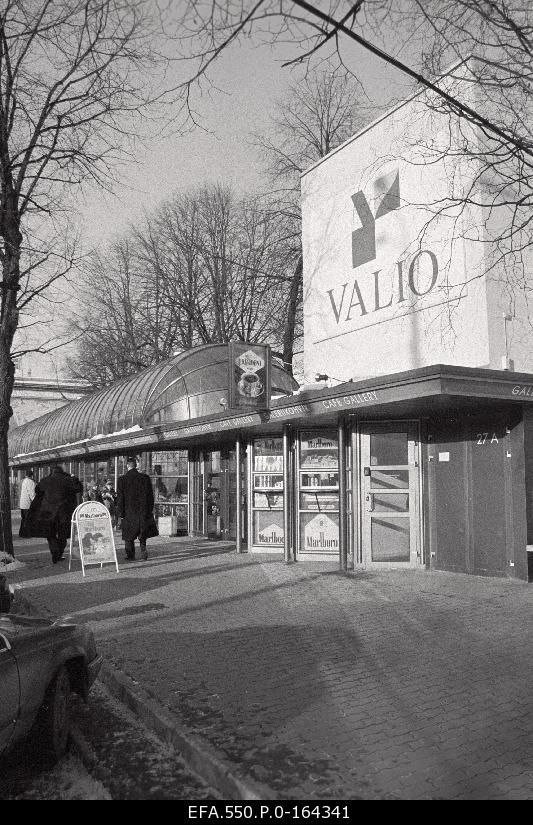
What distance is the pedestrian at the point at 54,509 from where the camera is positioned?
13.5m

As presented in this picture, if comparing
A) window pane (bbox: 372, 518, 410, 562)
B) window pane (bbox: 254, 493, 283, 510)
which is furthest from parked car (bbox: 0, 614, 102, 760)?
window pane (bbox: 254, 493, 283, 510)

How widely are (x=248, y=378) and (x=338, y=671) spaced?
686cm

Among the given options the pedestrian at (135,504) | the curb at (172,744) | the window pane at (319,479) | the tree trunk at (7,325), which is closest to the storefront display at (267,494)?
the window pane at (319,479)

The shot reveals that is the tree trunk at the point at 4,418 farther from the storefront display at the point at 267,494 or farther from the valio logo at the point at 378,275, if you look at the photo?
the valio logo at the point at 378,275

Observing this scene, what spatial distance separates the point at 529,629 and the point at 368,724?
3.09 metres

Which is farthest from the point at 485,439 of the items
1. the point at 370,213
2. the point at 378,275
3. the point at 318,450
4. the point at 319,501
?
the point at 370,213

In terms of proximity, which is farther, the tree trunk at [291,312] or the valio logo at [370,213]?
the tree trunk at [291,312]

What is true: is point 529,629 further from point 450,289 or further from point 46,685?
point 450,289

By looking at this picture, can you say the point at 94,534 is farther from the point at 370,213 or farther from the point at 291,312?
the point at 291,312

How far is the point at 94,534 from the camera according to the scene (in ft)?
40.3

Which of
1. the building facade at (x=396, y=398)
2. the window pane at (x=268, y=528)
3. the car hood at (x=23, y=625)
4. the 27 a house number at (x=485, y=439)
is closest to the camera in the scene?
the car hood at (x=23, y=625)

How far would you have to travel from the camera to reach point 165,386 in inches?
870

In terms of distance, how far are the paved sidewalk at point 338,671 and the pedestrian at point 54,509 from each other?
2602 mm

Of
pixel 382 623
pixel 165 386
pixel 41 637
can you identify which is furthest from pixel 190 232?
pixel 41 637
